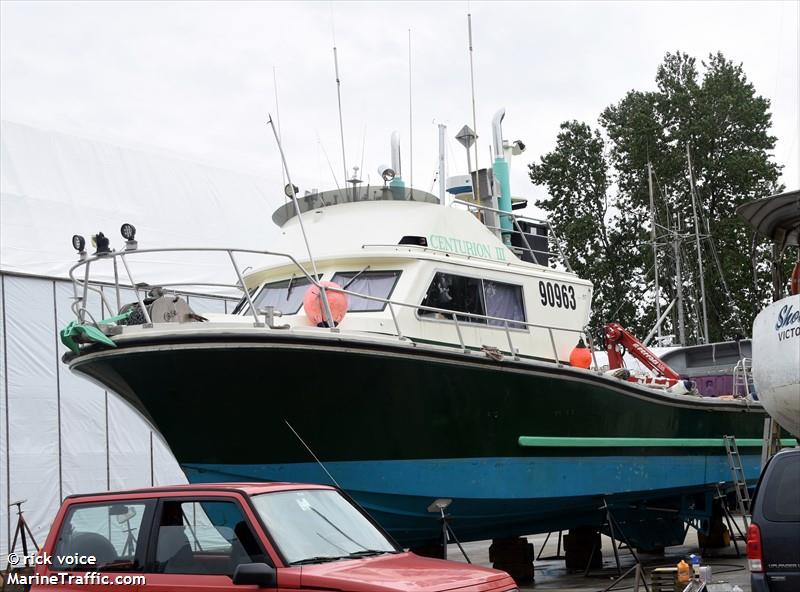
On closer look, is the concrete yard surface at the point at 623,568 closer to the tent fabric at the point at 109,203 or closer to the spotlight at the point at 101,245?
the spotlight at the point at 101,245

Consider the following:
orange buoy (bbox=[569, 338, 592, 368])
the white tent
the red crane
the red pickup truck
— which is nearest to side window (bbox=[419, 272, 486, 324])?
orange buoy (bbox=[569, 338, 592, 368])

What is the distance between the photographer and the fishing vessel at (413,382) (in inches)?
395

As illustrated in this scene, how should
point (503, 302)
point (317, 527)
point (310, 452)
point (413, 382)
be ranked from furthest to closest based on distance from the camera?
point (503, 302)
point (413, 382)
point (310, 452)
point (317, 527)

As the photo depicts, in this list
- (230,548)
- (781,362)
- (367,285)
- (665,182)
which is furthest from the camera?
(665,182)

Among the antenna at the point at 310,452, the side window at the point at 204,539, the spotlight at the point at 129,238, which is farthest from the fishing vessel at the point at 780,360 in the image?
the spotlight at the point at 129,238

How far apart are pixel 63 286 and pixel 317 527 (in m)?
16.1

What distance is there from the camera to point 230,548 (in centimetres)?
618

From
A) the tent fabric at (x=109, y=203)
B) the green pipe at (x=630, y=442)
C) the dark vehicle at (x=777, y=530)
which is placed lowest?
the dark vehicle at (x=777, y=530)

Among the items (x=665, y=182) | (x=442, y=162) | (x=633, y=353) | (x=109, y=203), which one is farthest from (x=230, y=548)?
(x=665, y=182)

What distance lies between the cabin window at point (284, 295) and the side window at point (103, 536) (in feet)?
16.5

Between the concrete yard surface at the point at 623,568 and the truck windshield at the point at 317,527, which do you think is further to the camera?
the concrete yard surface at the point at 623,568

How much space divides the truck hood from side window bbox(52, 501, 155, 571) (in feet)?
4.09

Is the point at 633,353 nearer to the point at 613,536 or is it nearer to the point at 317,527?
the point at 613,536

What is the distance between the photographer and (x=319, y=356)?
9.98m
